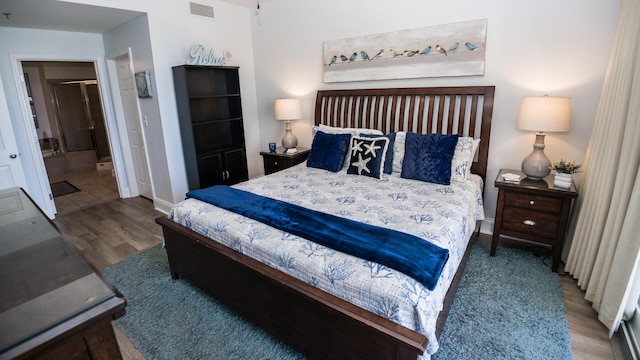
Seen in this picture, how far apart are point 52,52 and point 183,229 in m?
3.44

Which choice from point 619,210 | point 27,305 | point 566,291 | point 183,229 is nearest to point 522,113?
point 619,210

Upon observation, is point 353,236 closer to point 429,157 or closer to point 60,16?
point 429,157

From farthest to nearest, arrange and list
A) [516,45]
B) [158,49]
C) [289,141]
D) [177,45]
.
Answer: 1. [289,141]
2. [177,45]
3. [158,49]
4. [516,45]

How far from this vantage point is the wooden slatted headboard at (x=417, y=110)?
2.96m

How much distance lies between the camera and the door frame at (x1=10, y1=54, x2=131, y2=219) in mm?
3746

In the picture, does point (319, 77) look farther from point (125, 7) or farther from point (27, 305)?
point (27, 305)

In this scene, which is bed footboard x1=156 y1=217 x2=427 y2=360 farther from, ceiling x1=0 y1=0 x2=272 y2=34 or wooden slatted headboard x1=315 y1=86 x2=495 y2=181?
ceiling x1=0 y1=0 x2=272 y2=34

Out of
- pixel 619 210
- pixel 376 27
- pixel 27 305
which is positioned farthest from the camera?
pixel 376 27

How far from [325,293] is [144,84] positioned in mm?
3516

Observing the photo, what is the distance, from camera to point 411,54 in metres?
3.23

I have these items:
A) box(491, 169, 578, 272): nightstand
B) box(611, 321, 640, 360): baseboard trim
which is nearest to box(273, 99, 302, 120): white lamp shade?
box(491, 169, 578, 272): nightstand

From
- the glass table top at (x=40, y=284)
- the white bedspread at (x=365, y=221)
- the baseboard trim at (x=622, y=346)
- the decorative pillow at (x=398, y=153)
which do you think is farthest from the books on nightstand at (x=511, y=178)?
the glass table top at (x=40, y=284)

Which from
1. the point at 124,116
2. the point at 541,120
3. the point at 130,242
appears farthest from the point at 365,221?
the point at 124,116

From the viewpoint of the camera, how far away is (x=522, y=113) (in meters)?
2.52
